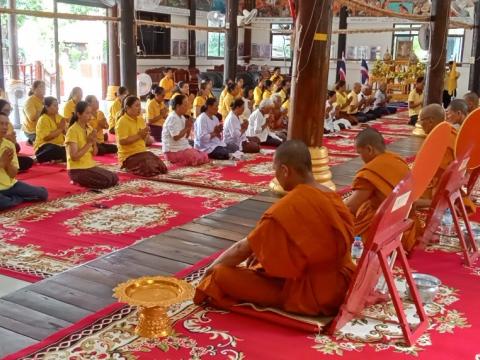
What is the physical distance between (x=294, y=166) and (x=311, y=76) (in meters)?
2.98

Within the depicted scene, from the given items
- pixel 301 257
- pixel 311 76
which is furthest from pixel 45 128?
pixel 301 257

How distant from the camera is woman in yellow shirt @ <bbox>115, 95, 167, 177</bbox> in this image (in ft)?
23.0

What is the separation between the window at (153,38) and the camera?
61.4 ft

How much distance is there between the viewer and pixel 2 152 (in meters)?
5.30

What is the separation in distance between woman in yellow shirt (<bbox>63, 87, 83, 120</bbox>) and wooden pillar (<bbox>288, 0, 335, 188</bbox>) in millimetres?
3539

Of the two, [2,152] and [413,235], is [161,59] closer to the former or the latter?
[2,152]

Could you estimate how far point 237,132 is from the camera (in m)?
8.72

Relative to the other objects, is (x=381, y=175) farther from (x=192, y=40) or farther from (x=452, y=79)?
(x=192, y=40)

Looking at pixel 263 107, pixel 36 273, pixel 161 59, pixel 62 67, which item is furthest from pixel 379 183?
pixel 161 59

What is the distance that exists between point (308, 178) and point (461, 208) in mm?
1785

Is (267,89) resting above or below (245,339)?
above

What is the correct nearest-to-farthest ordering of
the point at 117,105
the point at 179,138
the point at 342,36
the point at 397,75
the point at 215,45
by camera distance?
the point at 179,138 < the point at 117,105 < the point at 397,75 < the point at 342,36 < the point at 215,45

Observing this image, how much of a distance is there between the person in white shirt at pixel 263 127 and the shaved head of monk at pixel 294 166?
6265mm

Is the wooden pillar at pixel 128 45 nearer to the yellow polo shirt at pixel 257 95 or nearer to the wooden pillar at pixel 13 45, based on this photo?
the wooden pillar at pixel 13 45
